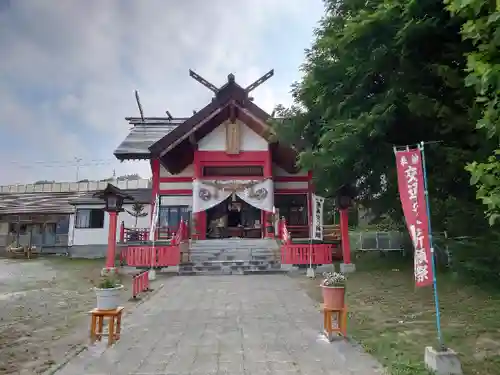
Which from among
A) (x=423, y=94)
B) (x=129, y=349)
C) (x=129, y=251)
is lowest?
(x=129, y=349)

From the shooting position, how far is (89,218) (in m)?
22.0

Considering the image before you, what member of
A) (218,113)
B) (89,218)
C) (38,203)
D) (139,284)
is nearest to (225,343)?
(139,284)

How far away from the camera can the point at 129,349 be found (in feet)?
16.7

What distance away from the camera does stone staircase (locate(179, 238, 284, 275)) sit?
13508 mm

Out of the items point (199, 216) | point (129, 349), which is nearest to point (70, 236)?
point (199, 216)

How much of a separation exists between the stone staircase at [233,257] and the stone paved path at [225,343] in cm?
453

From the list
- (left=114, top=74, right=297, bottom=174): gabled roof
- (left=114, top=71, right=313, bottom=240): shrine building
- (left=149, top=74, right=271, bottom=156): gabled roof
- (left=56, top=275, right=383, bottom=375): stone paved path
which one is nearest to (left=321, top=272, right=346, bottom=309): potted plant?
(left=56, top=275, right=383, bottom=375): stone paved path

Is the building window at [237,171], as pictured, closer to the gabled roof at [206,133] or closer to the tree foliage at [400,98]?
the gabled roof at [206,133]

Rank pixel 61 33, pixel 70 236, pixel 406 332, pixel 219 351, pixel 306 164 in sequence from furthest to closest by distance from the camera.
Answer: pixel 70 236 → pixel 61 33 → pixel 306 164 → pixel 406 332 → pixel 219 351

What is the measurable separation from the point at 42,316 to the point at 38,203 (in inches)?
776

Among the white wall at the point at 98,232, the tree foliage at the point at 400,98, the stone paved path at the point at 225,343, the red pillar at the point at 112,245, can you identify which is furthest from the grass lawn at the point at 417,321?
the white wall at the point at 98,232

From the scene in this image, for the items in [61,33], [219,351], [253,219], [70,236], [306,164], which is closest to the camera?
[219,351]

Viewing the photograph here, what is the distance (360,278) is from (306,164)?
472 centimetres

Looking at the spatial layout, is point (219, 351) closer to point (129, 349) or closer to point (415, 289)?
point (129, 349)
